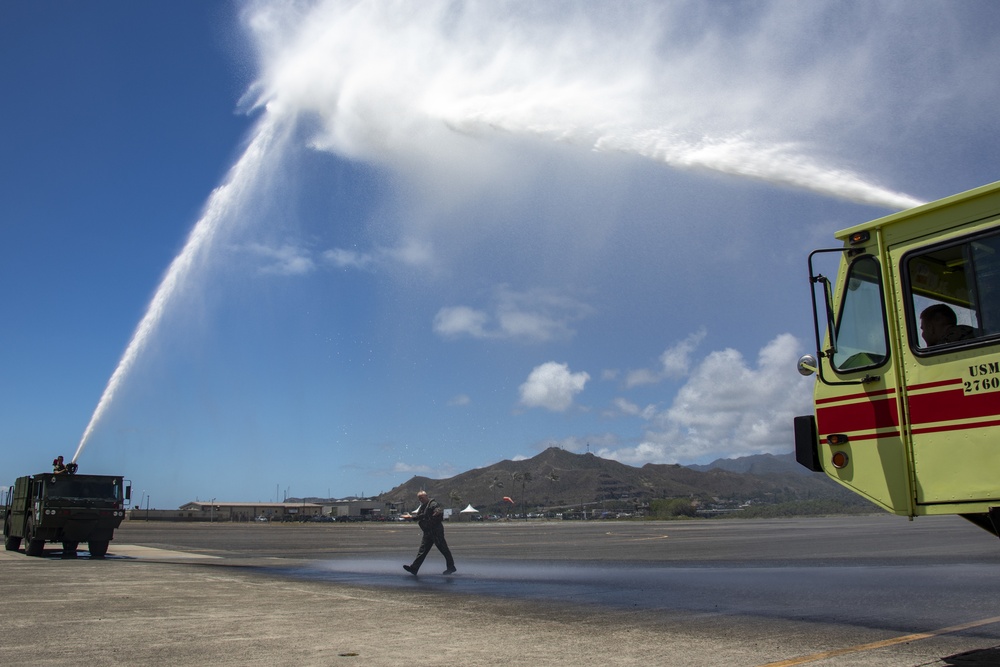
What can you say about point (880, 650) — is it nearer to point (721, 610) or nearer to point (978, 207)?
point (721, 610)

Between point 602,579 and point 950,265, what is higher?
point 950,265

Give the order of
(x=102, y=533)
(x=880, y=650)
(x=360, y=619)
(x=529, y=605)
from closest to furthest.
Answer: (x=880, y=650) → (x=360, y=619) → (x=529, y=605) → (x=102, y=533)

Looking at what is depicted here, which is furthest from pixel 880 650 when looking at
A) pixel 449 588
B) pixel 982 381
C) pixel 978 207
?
pixel 449 588

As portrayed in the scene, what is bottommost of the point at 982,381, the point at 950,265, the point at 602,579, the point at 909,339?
the point at 602,579

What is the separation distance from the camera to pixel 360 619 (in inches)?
376

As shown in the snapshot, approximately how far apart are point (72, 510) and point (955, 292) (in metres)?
22.4

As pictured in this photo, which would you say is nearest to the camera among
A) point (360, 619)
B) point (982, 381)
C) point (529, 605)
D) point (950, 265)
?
point (982, 381)

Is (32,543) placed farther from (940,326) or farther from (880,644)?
(940,326)

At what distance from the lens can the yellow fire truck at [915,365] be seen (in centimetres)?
598

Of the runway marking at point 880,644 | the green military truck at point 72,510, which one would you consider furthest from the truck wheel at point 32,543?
the runway marking at point 880,644

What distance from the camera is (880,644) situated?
7.49 metres

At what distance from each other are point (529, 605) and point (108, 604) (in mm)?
6141

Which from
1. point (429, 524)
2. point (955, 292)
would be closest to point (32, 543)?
point (429, 524)

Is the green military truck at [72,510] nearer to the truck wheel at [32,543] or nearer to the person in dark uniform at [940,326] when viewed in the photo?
the truck wheel at [32,543]
